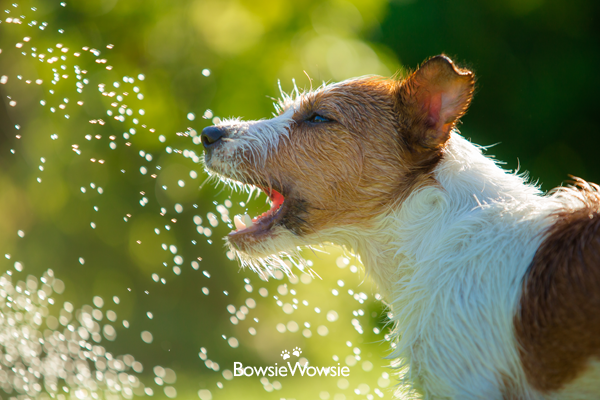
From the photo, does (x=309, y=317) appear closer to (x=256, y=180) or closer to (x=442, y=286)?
(x=256, y=180)

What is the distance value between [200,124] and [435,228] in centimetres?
548

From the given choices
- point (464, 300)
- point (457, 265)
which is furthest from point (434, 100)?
point (464, 300)

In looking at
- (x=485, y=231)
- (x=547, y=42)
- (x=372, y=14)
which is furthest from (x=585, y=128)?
(x=485, y=231)

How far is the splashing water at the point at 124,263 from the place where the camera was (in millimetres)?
6266

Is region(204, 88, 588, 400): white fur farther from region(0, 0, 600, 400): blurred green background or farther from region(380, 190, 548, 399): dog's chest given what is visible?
region(0, 0, 600, 400): blurred green background

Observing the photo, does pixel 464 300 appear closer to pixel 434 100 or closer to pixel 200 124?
pixel 434 100

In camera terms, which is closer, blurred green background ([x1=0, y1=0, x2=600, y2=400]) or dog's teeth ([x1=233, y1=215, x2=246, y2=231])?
dog's teeth ([x1=233, y1=215, x2=246, y2=231])

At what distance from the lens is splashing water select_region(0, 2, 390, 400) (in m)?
6.27

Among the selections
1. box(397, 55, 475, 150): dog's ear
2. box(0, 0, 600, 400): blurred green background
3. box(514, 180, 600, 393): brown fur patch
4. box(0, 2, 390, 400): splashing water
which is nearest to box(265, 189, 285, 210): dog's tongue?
box(397, 55, 475, 150): dog's ear

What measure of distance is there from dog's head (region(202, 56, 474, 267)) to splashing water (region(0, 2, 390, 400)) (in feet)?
11.5

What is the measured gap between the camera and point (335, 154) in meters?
2.68

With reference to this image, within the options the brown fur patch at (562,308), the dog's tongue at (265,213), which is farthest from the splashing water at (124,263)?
the brown fur patch at (562,308)

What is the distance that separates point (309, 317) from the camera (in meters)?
6.81

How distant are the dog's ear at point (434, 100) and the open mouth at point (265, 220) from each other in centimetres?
79
